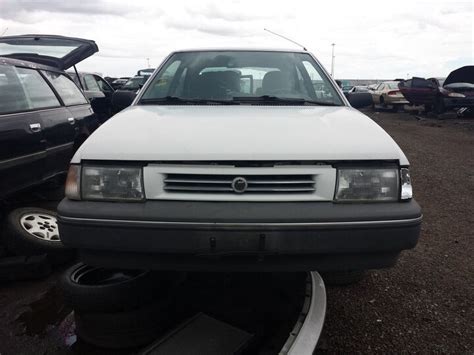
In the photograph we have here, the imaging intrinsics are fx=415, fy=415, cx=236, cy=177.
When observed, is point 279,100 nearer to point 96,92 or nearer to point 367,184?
point 367,184

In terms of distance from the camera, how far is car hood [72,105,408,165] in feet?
6.57

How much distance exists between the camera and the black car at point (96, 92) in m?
7.36

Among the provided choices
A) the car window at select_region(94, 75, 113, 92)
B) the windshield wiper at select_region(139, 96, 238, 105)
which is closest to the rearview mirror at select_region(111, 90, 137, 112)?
the windshield wiper at select_region(139, 96, 238, 105)

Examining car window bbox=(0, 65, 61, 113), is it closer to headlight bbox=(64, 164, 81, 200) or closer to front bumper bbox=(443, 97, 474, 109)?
headlight bbox=(64, 164, 81, 200)

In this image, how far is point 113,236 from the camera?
77.4 inches

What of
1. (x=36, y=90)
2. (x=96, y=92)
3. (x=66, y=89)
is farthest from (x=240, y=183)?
(x=96, y=92)

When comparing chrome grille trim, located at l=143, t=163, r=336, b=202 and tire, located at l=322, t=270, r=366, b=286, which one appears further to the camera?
tire, located at l=322, t=270, r=366, b=286

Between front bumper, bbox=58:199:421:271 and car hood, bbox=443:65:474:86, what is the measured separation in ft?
55.7

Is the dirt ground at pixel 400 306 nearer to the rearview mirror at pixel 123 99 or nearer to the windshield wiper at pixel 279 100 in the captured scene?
the windshield wiper at pixel 279 100

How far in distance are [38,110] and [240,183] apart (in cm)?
303

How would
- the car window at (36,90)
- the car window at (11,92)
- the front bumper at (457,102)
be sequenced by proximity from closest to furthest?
the car window at (11,92) → the car window at (36,90) → the front bumper at (457,102)

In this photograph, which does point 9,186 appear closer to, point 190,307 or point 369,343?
point 190,307

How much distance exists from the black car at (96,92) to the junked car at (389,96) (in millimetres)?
13338

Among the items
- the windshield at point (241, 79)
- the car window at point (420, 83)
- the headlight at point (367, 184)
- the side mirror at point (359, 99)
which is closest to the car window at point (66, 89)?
the windshield at point (241, 79)
